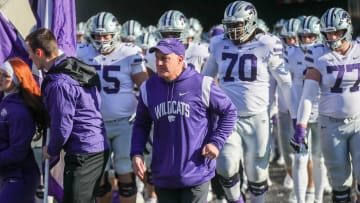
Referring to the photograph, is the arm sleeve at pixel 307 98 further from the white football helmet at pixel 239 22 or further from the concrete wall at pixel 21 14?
the concrete wall at pixel 21 14

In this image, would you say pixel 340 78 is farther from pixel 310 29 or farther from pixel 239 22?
pixel 310 29

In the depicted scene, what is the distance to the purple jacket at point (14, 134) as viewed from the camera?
4820mm

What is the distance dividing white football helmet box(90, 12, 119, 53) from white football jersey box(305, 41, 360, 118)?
1934 mm

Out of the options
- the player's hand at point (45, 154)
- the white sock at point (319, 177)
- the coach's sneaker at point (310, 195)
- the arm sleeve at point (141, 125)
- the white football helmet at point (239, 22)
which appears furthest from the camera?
the coach's sneaker at point (310, 195)

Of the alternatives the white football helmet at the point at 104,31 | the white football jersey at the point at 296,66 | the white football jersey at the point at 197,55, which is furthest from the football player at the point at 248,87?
the white football jersey at the point at 296,66

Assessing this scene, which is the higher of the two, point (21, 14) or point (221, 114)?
point (21, 14)

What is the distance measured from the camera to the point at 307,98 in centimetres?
604

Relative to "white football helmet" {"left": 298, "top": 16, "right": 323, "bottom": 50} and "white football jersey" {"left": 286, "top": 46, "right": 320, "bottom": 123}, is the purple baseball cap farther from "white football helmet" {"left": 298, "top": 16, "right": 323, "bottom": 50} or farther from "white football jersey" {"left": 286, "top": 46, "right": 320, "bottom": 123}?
"white football helmet" {"left": 298, "top": 16, "right": 323, "bottom": 50}

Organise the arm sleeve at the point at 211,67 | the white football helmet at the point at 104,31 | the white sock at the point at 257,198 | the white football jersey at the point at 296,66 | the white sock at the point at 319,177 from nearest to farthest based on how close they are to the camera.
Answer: the white sock at the point at 257,198 < the arm sleeve at the point at 211,67 < the white football helmet at the point at 104,31 < the white sock at the point at 319,177 < the white football jersey at the point at 296,66

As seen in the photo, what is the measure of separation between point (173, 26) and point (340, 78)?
196 centimetres

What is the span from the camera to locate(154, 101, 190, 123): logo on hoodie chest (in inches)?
179

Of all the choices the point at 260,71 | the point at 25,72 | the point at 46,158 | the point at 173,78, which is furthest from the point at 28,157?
the point at 260,71

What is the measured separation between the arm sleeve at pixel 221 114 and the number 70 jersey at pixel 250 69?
1.61 m

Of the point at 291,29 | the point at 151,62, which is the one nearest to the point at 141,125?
the point at 151,62
